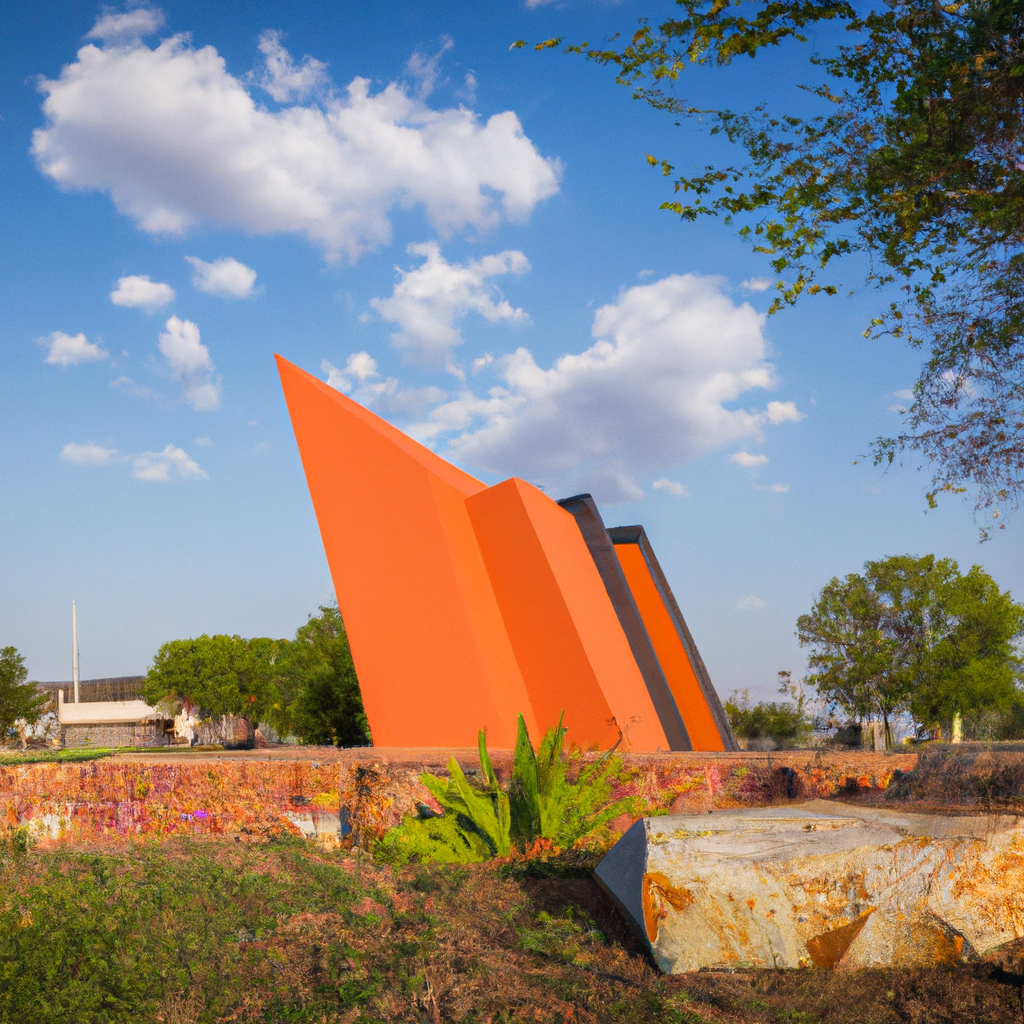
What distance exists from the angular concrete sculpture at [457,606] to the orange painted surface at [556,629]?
0.8 inches

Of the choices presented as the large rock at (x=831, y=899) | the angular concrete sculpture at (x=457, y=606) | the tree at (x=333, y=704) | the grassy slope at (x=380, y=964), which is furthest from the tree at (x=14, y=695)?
the large rock at (x=831, y=899)

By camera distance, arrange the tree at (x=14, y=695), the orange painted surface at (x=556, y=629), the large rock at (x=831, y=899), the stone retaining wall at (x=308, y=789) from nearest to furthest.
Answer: the large rock at (x=831, y=899)
the stone retaining wall at (x=308, y=789)
the orange painted surface at (x=556, y=629)
the tree at (x=14, y=695)

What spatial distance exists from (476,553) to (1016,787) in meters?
8.19

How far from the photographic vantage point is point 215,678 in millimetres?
30125

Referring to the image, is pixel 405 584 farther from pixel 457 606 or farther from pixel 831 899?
pixel 831 899

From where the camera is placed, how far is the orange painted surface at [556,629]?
35.5ft

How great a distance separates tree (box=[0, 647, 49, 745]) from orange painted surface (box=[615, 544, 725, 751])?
81.1 feet

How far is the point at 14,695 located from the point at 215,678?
6.91 meters

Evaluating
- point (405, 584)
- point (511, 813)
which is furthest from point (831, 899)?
point (405, 584)

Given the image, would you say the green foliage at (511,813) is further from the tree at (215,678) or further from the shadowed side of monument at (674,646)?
the tree at (215,678)

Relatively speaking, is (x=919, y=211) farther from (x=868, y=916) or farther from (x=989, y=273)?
(x=868, y=916)

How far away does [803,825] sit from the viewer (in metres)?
3.86

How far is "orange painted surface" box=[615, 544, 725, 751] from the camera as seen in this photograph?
14219 mm

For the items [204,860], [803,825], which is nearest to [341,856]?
[204,860]
